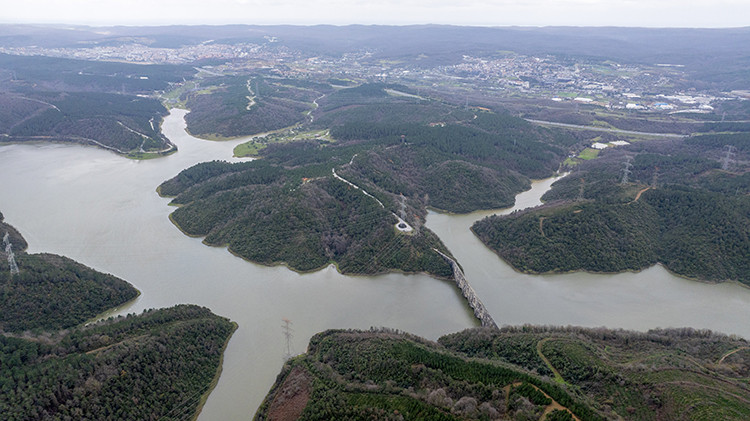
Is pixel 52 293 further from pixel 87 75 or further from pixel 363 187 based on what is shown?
pixel 87 75

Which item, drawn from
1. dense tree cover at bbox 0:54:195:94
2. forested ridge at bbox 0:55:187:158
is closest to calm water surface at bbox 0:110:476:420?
forested ridge at bbox 0:55:187:158

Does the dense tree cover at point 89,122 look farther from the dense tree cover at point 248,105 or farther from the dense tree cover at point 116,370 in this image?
the dense tree cover at point 116,370

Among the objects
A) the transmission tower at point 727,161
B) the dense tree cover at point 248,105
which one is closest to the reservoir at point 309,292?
the transmission tower at point 727,161

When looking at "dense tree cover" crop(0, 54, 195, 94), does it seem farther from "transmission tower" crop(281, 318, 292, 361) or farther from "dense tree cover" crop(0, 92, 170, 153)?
"transmission tower" crop(281, 318, 292, 361)

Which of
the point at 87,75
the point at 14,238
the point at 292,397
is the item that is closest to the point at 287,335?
the point at 292,397

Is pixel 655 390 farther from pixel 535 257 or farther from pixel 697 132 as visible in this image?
pixel 697 132

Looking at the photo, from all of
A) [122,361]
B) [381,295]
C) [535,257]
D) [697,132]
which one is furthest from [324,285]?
[697,132]

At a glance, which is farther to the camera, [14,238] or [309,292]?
[14,238]
